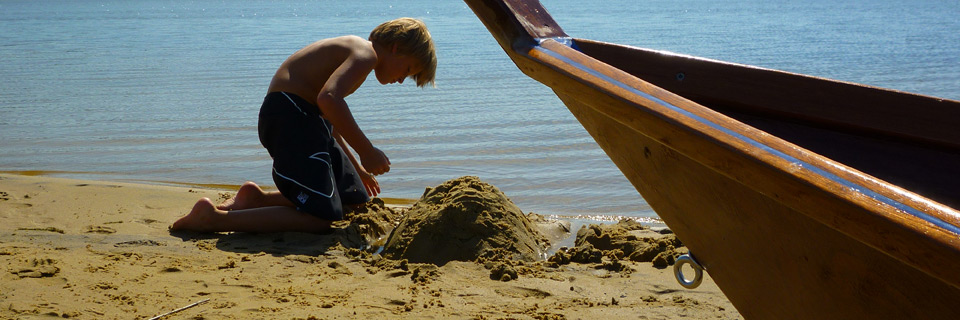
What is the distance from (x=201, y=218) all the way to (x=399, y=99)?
5.88 metres

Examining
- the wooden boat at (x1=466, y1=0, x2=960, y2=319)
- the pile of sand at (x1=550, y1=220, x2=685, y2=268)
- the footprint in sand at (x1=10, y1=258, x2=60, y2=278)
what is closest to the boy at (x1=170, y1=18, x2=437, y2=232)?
the footprint in sand at (x1=10, y1=258, x2=60, y2=278)

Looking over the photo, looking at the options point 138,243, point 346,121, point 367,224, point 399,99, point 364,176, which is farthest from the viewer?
point 399,99

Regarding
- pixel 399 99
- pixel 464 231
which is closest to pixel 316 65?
pixel 464 231

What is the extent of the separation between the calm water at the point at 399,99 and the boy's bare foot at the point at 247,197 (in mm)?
1430

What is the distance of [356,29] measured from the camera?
21.6 metres

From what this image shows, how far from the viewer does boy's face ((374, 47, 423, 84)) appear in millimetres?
3908

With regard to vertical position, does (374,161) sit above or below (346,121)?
below

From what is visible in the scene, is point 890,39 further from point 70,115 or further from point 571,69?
point 571,69

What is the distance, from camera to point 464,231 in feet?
12.3

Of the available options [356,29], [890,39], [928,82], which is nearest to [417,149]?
[928,82]

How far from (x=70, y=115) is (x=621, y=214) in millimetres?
6384

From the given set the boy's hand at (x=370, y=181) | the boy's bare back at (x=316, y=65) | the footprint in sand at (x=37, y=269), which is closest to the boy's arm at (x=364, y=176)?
the boy's hand at (x=370, y=181)

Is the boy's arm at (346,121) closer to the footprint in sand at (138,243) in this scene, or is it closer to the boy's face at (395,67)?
the boy's face at (395,67)

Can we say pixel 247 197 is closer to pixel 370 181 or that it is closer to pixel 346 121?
pixel 370 181
